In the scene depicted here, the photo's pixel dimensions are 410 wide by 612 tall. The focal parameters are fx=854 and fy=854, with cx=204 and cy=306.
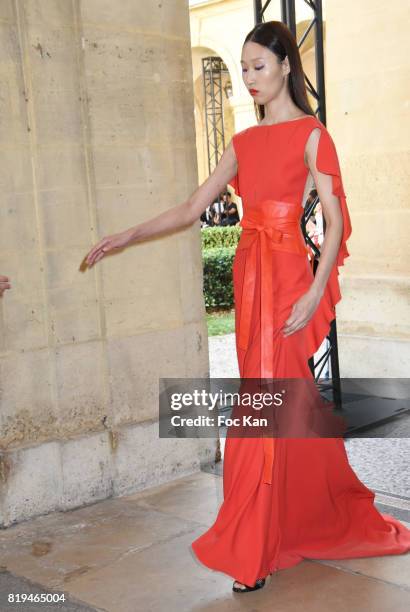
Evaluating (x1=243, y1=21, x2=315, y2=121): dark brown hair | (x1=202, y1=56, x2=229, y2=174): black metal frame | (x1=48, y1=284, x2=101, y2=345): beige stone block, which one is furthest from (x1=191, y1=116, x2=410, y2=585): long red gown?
(x1=202, y1=56, x2=229, y2=174): black metal frame

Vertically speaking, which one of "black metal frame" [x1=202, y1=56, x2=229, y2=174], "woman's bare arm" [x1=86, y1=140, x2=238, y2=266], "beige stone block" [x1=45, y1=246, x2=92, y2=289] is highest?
"black metal frame" [x1=202, y1=56, x2=229, y2=174]

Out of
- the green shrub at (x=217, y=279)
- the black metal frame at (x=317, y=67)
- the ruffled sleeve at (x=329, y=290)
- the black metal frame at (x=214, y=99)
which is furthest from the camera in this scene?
the black metal frame at (x=214, y=99)

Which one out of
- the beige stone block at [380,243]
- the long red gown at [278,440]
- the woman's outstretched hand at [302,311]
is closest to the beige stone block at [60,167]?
the long red gown at [278,440]

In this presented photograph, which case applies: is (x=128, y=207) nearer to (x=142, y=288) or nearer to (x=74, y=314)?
(x=142, y=288)

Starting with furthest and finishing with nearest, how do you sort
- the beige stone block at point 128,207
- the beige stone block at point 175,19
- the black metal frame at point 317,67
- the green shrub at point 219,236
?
the green shrub at point 219,236 < the black metal frame at point 317,67 < the beige stone block at point 175,19 < the beige stone block at point 128,207

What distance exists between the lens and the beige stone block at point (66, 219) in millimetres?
4137

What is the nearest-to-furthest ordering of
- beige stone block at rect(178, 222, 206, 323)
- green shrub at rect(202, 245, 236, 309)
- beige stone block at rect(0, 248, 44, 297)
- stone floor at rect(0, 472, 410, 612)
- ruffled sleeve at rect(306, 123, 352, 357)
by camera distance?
1. stone floor at rect(0, 472, 410, 612)
2. ruffled sleeve at rect(306, 123, 352, 357)
3. beige stone block at rect(0, 248, 44, 297)
4. beige stone block at rect(178, 222, 206, 323)
5. green shrub at rect(202, 245, 236, 309)

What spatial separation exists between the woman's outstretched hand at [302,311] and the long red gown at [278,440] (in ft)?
0.29

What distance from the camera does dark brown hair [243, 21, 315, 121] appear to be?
3186mm

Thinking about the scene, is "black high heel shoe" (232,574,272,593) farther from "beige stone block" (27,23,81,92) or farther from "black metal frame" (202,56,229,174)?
"black metal frame" (202,56,229,174)

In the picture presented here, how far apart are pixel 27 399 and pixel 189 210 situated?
4.29 ft

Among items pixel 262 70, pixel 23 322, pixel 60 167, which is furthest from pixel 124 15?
pixel 23 322

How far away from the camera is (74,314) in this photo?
4.26 meters

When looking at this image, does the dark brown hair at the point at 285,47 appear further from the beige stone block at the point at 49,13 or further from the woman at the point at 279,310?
the beige stone block at the point at 49,13
